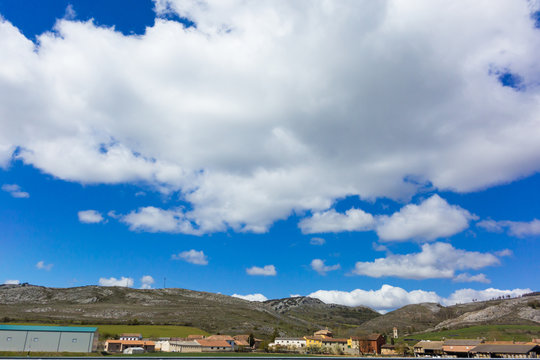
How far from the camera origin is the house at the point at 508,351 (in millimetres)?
118625

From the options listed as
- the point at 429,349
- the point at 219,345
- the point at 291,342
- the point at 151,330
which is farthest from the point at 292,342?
the point at 151,330

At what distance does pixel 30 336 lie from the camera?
83.8m

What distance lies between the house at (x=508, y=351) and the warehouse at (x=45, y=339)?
404 feet

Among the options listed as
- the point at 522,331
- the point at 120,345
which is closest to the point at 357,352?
the point at 120,345

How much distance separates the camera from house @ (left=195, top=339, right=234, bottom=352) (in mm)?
118500

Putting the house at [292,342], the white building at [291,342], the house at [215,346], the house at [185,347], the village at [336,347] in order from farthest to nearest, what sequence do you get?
the white building at [291,342]
the house at [292,342]
the house at [215,346]
the village at [336,347]
the house at [185,347]

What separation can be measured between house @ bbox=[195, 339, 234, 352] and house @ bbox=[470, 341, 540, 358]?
84824 mm

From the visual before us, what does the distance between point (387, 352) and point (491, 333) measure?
74879 mm

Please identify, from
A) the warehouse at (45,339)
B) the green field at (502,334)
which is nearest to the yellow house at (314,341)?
the green field at (502,334)

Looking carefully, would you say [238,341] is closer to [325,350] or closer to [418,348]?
[325,350]

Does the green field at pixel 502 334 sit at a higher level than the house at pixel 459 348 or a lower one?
higher

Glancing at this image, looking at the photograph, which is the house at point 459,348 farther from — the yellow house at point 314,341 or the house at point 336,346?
the yellow house at point 314,341

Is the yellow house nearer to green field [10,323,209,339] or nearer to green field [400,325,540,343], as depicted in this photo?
green field [10,323,209,339]

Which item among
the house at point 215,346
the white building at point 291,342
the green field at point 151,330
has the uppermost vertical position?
the green field at point 151,330
